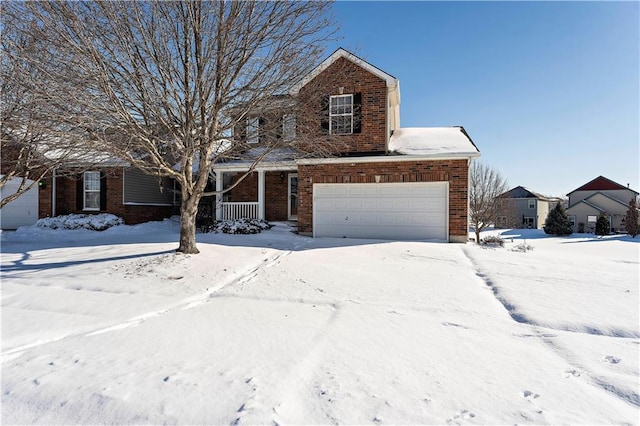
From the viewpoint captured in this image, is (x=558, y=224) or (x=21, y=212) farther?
(x=558, y=224)

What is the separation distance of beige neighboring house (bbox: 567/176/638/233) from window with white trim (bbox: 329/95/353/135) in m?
35.2

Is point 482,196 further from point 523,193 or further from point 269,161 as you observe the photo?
point 523,193

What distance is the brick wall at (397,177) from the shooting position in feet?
36.8

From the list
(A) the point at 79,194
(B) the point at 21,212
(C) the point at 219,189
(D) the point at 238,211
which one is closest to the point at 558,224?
(D) the point at 238,211

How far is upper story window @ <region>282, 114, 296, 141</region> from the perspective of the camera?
343 inches

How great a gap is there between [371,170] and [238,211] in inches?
241

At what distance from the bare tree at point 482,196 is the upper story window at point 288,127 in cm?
1551

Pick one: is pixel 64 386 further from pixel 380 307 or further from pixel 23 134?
pixel 23 134

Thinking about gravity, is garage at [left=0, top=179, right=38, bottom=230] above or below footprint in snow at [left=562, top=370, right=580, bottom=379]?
above

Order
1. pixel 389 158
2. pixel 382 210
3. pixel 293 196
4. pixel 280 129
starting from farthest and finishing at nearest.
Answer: pixel 293 196
pixel 382 210
pixel 389 158
pixel 280 129

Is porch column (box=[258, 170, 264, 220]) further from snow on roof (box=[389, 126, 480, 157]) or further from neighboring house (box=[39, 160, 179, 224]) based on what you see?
snow on roof (box=[389, 126, 480, 157])

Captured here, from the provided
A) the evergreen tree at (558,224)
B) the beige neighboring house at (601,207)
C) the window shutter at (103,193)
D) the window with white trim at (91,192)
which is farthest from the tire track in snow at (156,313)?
the beige neighboring house at (601,207)

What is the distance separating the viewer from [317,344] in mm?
3412

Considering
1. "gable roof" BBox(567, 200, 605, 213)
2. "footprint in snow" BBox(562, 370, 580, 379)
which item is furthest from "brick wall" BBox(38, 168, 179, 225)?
"gable roof" BBox(567, 200, 605, 213)
